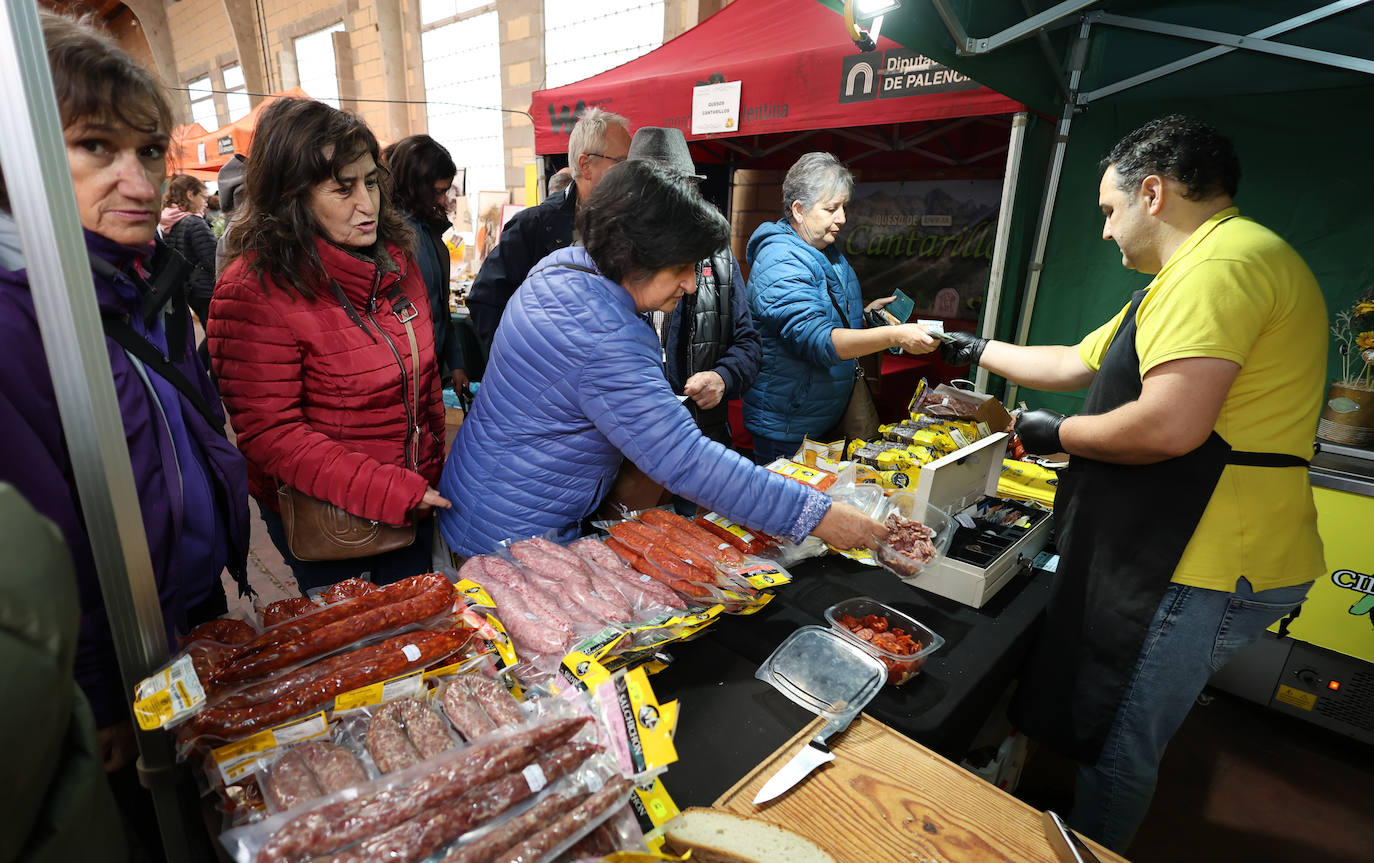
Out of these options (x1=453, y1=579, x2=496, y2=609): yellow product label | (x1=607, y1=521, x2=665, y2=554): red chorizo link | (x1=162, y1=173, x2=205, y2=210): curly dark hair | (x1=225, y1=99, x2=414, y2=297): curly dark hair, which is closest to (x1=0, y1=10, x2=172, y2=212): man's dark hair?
(x1=225, y1=99, x2=414, y2=297): curly dark hair

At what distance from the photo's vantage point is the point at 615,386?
1474mm

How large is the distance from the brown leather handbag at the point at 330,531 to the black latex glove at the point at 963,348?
6.96 ft

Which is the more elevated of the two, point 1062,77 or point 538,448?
point 1062,77

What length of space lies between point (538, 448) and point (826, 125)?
2.71 metres

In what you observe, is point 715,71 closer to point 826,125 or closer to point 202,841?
point 826,125

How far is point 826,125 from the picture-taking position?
3.42 metres

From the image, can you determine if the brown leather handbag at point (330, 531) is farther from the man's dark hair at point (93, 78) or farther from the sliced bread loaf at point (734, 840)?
the sliced bread loaf at point (734, 840)

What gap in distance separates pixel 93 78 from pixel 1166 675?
8.41ft

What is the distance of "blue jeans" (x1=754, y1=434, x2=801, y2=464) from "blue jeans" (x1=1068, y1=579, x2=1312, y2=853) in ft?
5.29

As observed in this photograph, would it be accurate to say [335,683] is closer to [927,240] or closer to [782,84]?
[782,84]

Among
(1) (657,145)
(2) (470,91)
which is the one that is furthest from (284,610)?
(2) (470,91)

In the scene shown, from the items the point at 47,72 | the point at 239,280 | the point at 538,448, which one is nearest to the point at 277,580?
the point at 239,280

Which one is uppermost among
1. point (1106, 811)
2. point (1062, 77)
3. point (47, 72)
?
point (1062, 77)

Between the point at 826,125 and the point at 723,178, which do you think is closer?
the point at 826,125
